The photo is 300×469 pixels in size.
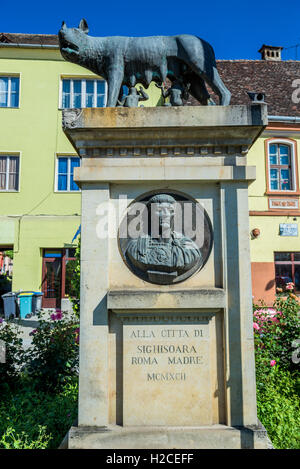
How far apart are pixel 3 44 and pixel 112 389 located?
16542 mm

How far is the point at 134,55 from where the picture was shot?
11.7ft

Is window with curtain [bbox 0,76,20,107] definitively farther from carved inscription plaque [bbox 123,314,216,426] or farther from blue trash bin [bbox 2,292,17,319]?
carved inscription plaque [bbox 123,314,216,426]

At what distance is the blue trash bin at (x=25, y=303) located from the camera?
48.3 feet

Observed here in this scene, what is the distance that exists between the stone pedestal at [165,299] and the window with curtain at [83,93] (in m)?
13.8

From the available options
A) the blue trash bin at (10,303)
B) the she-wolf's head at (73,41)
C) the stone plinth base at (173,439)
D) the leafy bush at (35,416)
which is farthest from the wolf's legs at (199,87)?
the blue trash bin at (10,303)

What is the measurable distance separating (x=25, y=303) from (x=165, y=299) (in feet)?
41.8

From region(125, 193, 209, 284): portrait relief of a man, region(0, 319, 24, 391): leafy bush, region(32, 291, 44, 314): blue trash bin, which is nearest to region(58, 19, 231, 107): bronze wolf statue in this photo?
region(125, 193, 209, 284): portrait relief of a man

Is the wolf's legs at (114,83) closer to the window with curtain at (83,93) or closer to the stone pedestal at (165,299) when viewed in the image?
the stone pedestal at (165,299)

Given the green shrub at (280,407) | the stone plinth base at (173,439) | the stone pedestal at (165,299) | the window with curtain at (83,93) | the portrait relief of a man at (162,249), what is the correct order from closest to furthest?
the stone plinth base at (173,439)
the stone pedestal at (165,299)
the portrait relief of a man at (162,249)
the green shrub at (280,407)
the window with curtain at (83,93)

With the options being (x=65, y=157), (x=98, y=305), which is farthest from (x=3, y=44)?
(x=98, y=305)

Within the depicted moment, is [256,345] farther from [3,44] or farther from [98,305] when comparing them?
[3,44]

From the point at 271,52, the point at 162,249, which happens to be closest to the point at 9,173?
the point at 271,52

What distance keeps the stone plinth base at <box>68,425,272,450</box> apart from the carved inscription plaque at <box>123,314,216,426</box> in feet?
0.37
